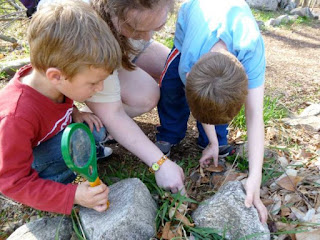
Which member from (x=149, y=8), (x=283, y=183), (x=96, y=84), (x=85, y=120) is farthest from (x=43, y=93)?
(x=283, y=183)

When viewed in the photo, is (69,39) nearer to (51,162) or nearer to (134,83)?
(51,162)

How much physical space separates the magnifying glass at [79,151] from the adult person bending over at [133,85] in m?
0.44

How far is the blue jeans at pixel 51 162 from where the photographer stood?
186cm

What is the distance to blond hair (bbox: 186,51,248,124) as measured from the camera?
151cm

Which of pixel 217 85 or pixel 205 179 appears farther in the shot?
pixel 205 179

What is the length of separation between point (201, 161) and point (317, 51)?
3.47 m

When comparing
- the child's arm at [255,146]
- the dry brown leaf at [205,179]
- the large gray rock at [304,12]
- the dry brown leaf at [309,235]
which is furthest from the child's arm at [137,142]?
the large gray rock at [304,12]

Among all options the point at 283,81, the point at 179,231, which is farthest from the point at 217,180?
the point at 283,81

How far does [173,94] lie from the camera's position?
2.32m

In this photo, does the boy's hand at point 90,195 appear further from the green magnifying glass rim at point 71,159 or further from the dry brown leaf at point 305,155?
the dry brown leaf at point 305,155

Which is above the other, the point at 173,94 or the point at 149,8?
the point at 149,8

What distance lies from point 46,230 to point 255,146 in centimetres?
110

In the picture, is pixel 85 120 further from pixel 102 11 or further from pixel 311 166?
pixel 311 166

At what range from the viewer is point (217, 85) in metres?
1.51
